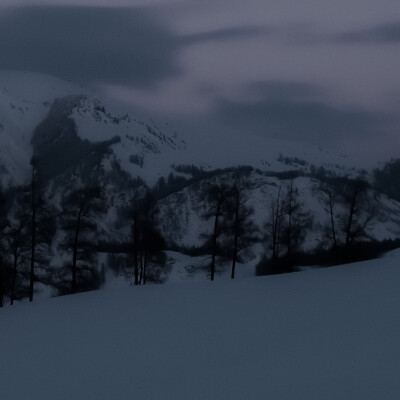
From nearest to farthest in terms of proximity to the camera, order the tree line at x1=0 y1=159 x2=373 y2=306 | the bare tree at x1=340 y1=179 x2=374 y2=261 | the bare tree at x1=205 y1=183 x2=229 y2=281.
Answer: the tree line at x1=0 y1=159 x2=373 y2=306 → the bare tree at x1=340 y1=179 x2=374 y2=261 → the bare tree at x1=205 y1=183 x2=229 y2=281

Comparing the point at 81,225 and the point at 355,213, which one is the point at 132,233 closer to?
the point at 81,225

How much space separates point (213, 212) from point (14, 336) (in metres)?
14.3

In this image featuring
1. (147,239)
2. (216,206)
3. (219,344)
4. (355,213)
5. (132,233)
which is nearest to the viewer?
(219,344)

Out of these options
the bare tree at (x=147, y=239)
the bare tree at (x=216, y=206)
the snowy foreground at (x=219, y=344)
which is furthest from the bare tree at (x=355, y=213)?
the bare tree at (x=147, y=239)

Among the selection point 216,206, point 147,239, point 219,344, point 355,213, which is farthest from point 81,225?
point 219,344

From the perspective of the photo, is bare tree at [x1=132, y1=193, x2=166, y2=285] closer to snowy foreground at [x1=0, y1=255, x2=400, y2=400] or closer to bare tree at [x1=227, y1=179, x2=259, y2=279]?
bare tree at [x1=227, y1=179, x2=259, y2=279]

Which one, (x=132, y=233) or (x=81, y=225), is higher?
(x=81, y=225)

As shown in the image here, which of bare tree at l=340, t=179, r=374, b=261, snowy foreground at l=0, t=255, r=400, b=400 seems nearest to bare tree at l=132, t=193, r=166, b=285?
bare tree at l=340, t=179, r=374, b=261

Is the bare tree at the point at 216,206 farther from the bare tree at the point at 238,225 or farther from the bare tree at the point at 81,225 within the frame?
the bare tree at the point at 81,225

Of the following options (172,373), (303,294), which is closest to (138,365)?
(172,373)

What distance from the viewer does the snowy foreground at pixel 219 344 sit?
25.1 feet

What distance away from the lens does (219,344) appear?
9.80 meters

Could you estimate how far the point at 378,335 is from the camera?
8.98 m

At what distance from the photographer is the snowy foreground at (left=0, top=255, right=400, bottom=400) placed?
7.64 m
